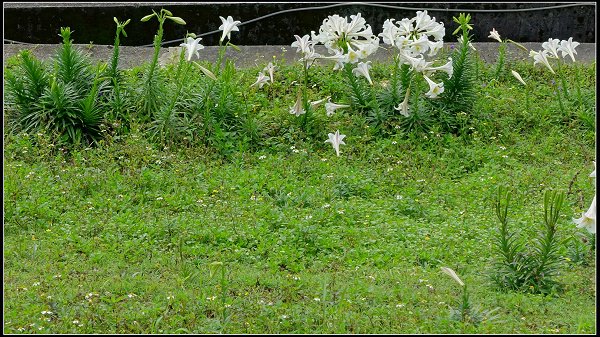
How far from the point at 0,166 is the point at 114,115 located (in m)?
1.09

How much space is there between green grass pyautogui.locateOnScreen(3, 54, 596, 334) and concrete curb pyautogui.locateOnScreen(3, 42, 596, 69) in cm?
61

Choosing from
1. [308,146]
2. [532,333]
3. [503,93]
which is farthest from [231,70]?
[532,333]

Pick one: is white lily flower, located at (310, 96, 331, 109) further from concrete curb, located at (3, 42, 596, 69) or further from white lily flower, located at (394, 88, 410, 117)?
concrete curb, located at (3, 42, 596, 69)

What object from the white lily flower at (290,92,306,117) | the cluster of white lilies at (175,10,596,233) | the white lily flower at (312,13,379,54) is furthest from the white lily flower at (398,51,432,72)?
the white lily flower at (290,92,306,117)

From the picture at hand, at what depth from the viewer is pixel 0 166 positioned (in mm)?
6727

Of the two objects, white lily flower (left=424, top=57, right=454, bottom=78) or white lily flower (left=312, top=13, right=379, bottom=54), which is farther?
white lily flower (left=312, top=13, right=379, bottom=54)

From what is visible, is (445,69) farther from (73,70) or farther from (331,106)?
(73,70)

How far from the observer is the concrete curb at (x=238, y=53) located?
8.98m

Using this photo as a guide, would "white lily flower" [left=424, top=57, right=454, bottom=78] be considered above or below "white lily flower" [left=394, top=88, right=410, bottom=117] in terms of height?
above

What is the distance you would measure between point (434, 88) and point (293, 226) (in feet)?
6.78

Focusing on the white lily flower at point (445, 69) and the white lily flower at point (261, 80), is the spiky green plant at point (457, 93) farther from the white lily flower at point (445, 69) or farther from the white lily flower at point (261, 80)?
the white lily flower at point (261, 80)

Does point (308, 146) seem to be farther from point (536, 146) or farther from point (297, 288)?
point (297, 288)

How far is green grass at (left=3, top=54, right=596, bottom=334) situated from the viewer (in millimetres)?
4777

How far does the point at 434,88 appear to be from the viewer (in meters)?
7.47
